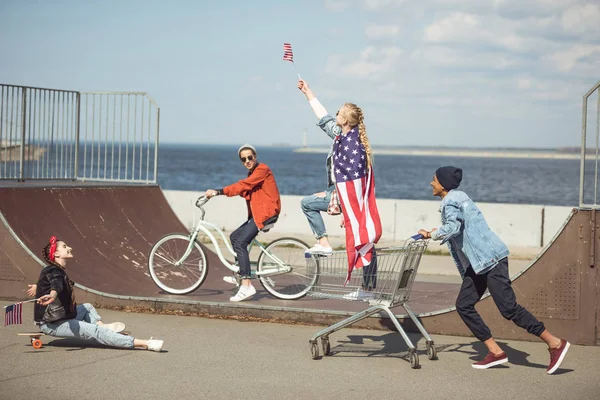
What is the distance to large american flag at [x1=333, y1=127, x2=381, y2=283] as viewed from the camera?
8.21 m

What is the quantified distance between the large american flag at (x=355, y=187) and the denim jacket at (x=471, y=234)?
2.83 ft

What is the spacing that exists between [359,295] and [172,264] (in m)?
3.48

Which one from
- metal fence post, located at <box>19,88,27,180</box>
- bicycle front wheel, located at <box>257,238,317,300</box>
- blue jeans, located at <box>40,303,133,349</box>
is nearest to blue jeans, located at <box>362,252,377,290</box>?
bicycle front wheel, located at <box>257,238,317,300</box>

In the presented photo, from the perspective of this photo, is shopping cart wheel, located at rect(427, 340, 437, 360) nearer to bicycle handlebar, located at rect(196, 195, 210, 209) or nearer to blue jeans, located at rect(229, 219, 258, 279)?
blue jeans, located at rect(229, 219, 258, 279)

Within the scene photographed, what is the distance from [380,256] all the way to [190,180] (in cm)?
9103

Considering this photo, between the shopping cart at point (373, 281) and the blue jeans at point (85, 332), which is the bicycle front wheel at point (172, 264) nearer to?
the blue jeans at point (85, 332)

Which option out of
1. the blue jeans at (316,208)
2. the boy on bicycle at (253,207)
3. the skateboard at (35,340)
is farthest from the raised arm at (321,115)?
the skateboard at (35,340)

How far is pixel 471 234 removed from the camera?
299 inches

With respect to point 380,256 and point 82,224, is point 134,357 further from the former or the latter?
point 82,224

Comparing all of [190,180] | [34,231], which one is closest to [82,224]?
[34,231]

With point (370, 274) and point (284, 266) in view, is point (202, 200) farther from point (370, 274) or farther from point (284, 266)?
point (370, 274)

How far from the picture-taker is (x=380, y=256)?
7840 mm

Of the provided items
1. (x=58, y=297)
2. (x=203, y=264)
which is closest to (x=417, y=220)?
(x=203, y=264)

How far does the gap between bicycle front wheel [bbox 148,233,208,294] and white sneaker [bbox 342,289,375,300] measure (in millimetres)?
3165
